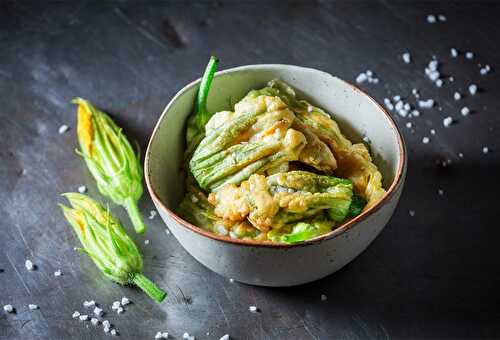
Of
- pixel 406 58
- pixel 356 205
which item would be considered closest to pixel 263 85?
pixel 356 205

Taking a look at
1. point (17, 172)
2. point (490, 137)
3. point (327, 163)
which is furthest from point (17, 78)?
point (490, 137)

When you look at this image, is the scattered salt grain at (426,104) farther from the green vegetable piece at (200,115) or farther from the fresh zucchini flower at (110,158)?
the fresh zucchini flower at (110,158)

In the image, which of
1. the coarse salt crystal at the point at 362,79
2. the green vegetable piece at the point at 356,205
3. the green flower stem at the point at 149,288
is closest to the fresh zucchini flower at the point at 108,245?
the green flower stem at the point at 149,288

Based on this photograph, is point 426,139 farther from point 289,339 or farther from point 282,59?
point 289,339

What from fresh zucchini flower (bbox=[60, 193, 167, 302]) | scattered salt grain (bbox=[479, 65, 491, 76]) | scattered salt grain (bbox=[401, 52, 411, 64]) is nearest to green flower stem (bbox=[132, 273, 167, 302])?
fresh zucchini flower (bbox=[60, 193, 167, 302])

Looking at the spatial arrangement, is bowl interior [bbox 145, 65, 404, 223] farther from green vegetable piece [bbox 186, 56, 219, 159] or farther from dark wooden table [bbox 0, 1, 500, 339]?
dark wooden table [bbox 0, 1, 500, 339]
